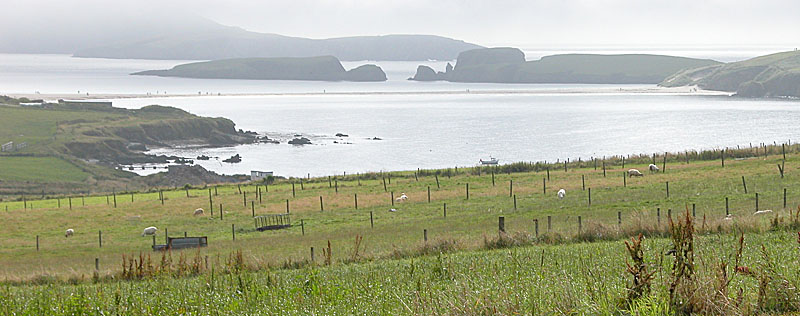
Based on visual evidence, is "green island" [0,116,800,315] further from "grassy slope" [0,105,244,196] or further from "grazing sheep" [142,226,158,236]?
"grassy slope" [0,105,244,196]

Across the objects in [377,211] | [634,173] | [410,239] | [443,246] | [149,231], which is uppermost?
[443,246]

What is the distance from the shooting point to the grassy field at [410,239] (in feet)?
33.1

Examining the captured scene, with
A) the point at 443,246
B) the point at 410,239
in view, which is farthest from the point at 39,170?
the point at 443,246

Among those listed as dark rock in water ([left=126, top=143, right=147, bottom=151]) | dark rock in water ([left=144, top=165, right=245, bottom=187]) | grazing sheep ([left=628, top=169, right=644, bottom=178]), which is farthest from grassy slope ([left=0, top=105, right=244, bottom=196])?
grazing sheep ([left=628, top=169, right=644, bottom=178])

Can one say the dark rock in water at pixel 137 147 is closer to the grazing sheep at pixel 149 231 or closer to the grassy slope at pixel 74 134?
the grassy slope at pixel 74 134

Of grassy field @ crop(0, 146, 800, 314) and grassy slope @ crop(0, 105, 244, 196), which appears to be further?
grassy slope @ crop(0, 105, 244, 196)

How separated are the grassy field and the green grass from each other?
28125mm

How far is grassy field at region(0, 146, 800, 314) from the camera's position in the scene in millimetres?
10078

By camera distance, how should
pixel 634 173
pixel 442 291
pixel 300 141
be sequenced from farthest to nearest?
pixel 300 141, pixel 634 173, pixel 442 291

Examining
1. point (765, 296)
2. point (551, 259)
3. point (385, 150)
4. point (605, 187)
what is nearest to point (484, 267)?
point (551, 259)

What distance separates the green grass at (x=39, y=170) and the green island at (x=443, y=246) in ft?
92.9

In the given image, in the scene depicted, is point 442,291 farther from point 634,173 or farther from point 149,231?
point 634,173

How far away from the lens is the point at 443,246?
1889cm

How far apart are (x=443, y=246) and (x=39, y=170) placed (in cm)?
7207
